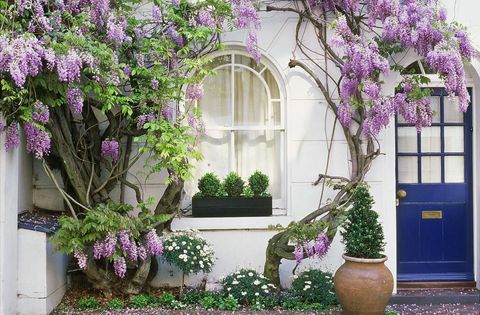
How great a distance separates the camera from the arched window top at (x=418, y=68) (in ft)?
25.3

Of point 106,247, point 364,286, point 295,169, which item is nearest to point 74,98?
point 106,247

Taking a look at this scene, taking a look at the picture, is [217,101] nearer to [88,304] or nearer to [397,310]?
[88,304]

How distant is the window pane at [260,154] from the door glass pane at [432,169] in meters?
1.89

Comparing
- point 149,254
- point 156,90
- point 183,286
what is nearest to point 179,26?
point 156,90

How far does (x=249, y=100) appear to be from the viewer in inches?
306

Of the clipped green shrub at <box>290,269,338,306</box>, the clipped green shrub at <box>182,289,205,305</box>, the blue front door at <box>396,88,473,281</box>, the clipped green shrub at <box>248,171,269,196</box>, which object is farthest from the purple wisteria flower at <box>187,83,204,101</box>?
the blue front door at <box>396,88,473,281</box>

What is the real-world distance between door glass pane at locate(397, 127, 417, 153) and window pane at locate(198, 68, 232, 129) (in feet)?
7.24

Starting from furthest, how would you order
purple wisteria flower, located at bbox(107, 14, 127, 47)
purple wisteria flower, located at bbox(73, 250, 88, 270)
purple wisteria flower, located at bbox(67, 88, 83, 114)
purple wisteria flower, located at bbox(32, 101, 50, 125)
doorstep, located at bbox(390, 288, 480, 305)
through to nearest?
doorstep, located at bbox(390, 288, 480, 305), purple wisteria flower, located at bbox(107, 14, 127, 47), purple wisteria flower, located at bbox(73, 250, 88, 270), purple wisteria flower, located at bbox(67, 88, 83, 114), purple wisteria flower, located at bbox(32, 101, 50, 125)

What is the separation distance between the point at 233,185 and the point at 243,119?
91 cm

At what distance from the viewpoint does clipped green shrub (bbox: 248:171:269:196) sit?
7406 mm

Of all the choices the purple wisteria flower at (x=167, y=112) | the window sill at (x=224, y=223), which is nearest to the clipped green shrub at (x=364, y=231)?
the window sill at (x=224, y=223)

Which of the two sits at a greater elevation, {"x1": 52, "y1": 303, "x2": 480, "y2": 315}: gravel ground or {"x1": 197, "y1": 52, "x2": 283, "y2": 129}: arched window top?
{"x1": 197, "y1": 52, "x2": 283, "y2": 129}: arched window top

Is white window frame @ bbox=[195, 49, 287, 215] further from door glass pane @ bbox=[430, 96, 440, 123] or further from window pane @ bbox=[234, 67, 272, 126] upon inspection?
door glass pane @ bbox=[430, 96, 440, 123]

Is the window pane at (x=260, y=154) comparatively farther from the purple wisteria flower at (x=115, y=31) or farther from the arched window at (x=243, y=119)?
the purple wisteria flower at (x=115, y=31)
